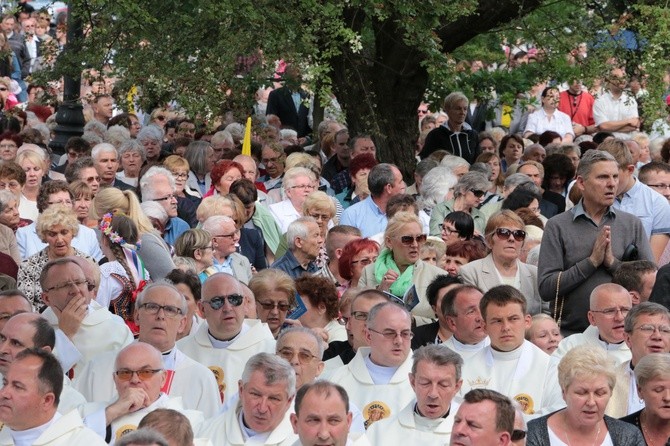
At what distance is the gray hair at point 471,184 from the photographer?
1531 centimetres

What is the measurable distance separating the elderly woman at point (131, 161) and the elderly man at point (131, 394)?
7.09 metres

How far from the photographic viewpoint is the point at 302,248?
14078 millimetres

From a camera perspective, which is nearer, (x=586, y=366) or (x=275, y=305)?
(x=586, y=366)

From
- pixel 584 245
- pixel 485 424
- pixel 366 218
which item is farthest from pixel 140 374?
pixel 366 218

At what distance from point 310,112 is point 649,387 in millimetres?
13878

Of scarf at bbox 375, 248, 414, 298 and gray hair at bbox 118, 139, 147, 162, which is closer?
scarf at bbox 375, 248, 414, 298

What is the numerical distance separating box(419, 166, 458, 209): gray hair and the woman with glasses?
3.82m

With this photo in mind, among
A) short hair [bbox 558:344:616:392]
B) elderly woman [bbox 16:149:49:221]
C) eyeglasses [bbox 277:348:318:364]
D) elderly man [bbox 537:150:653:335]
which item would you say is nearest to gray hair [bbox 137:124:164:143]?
elderly woman [bbox 16:149:49:221]

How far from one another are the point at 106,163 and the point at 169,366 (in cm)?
552

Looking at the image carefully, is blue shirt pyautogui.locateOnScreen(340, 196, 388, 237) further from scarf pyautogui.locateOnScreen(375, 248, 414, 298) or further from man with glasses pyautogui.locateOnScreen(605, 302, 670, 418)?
man with glasses pyautogui.locateOnScreen(605, 302, 670, 418)

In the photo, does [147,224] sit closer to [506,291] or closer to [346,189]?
[506,291]

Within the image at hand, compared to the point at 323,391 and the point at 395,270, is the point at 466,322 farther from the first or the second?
the point at 323,391

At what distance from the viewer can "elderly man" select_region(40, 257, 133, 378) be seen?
11977 millimetres

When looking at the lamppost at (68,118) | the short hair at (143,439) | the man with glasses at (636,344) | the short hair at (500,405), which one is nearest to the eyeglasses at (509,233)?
the man with glasses at (636,344)
